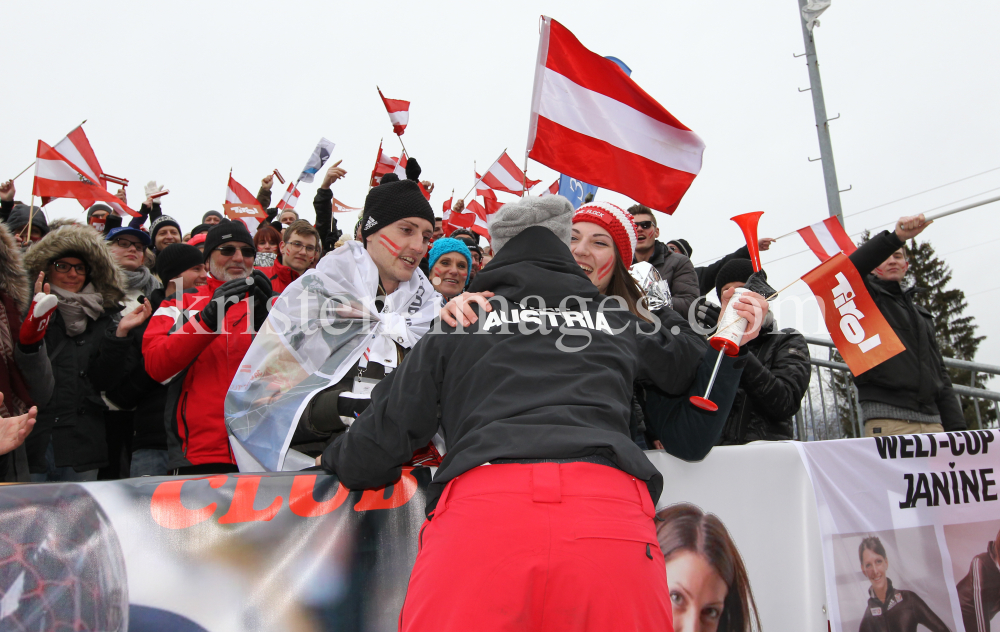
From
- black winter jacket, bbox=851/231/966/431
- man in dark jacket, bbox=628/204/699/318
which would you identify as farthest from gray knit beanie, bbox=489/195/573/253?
→ black winter jacket, bbox=851/231/966/431

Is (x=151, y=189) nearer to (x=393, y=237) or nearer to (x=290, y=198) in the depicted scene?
(x=290, y=198)

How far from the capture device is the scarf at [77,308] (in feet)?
14.5

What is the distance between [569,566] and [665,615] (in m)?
0.33

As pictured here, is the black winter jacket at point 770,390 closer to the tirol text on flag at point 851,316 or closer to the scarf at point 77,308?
the tirol text on flag at point 851,316

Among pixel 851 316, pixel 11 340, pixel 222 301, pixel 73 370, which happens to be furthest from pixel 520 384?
pixel 73 370

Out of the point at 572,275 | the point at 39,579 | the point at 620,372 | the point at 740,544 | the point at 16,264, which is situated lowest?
the point at 740,544

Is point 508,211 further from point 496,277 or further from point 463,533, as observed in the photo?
point 463,533

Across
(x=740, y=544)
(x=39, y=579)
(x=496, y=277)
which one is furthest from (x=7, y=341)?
(x=740, y=544)

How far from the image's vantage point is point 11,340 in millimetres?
3729

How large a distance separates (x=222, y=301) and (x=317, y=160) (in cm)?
596

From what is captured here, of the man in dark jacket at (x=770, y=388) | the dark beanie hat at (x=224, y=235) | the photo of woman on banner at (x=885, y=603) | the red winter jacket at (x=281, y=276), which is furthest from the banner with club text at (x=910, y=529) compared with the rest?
the red winter jacket at (x=281, y=276)

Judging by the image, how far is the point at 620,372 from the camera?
7.30 feet

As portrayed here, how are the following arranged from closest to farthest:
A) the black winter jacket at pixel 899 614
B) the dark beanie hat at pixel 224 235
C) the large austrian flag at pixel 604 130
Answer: the black winter jacket at pixel 899 614 < the large austrian flag at pixel 604 130 < the dark beanie hat at pixel 224 235

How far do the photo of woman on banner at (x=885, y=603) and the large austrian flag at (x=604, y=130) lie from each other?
1.99 m
